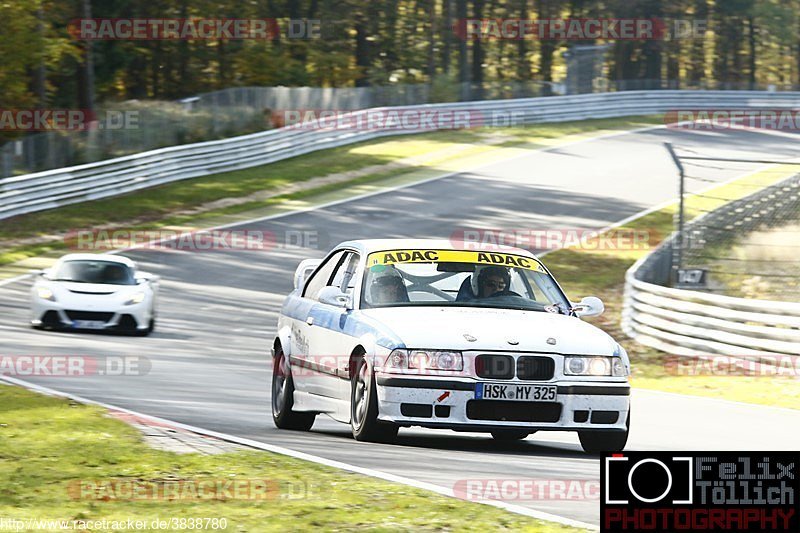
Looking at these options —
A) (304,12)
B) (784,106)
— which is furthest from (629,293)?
(304,12)

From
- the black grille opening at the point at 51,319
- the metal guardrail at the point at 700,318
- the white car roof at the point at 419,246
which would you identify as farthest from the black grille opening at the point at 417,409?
the black grille opening at the point at 51,319

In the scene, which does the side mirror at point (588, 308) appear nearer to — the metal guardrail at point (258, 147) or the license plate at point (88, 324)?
the license plate at point (88, 324)

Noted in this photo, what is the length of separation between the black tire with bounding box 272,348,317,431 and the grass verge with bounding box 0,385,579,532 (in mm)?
1405

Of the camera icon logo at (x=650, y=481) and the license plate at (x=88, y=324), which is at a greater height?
the camera icon logo at (x=650, y=481)

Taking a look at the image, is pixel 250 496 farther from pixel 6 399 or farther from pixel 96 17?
pixel 96 17

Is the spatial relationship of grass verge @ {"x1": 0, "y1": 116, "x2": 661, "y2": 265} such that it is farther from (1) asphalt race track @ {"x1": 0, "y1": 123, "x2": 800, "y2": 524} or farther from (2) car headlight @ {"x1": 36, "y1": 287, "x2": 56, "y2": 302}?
(2) car headlight @ {"x1": 36, "y1": 287, "x2": 56, "y2": 302}

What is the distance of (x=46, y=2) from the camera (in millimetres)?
48281

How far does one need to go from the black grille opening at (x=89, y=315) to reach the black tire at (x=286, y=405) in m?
9.19

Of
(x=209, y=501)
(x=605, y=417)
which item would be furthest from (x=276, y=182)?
(x=209, y=501)

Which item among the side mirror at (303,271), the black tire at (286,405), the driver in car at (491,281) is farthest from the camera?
the side mirror at (303,271)

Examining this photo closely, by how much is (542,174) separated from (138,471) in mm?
33002

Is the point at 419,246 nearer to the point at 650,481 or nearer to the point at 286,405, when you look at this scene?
the point at 286,405

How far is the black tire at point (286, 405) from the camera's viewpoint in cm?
1095

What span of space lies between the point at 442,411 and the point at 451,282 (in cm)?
154
